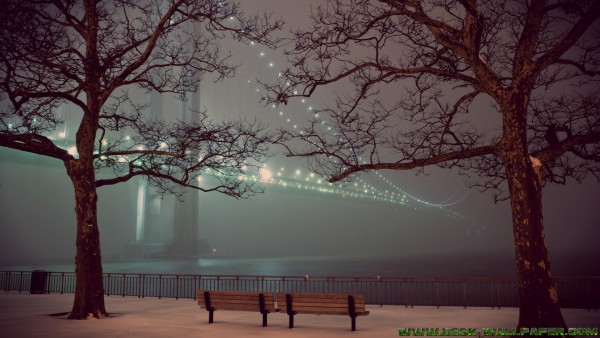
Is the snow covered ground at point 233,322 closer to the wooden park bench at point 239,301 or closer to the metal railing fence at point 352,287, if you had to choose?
the wooden park bench at point 239,301

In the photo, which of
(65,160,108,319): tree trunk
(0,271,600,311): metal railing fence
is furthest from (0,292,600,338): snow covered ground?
(0,271,600,311): metal railing fence

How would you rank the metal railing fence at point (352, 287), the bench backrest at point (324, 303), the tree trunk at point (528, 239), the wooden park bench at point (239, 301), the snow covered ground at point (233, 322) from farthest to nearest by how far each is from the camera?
the metal railing fence at point (352, 287), the wooden park bench at point (239, 301), the bench backrest at point (324, 303), the snow covered ground at point (233, 322), the tree trunk at point (528, 239)

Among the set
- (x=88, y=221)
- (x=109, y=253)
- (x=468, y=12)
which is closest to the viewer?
(x=468, y=12)

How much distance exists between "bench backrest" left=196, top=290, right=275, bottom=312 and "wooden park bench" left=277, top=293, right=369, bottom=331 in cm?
26

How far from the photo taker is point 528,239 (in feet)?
27.9

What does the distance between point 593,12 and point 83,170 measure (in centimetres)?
1036

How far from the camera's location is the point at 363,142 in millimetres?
11328

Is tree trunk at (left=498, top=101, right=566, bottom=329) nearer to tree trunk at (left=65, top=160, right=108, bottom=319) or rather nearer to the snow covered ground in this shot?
the snow covered ground

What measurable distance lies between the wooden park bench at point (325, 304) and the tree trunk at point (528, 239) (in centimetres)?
270

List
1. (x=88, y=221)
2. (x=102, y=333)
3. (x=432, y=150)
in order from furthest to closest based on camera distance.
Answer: (x=88, y=221) < (x=432, y=150) < (x=102, y=333)

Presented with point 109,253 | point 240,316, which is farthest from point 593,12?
point 109,253

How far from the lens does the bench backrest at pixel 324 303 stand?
9781mm

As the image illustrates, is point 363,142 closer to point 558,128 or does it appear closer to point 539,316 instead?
point 558,128

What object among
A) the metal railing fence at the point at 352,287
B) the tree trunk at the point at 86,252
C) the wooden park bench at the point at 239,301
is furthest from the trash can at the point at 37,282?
the wooden park bench at the point at 239,301
